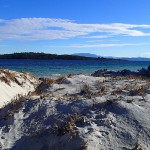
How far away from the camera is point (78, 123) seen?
12.9m

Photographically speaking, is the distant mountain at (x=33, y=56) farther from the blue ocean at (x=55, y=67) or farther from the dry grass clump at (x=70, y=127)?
the dry grass clump at (x=70, y=127)

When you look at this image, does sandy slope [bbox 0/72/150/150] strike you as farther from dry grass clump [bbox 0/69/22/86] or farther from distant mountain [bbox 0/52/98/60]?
distant mountain [bbox 0/52/98/60]

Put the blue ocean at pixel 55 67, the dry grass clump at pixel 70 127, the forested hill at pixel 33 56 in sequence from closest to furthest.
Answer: the dry grass clump at pixel 70 127, the blue ocean at pixel 55 67, the forested hill at pixel 33 56

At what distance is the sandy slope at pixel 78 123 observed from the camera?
39.1 ft

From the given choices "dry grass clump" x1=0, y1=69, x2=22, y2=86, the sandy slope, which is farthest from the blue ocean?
the sandy slope

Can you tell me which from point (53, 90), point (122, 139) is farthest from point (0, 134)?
point (53, 90)

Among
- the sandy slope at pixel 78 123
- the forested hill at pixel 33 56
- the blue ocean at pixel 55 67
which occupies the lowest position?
the forested hill at pixel 33 56

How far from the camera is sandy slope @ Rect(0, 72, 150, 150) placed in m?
11.9

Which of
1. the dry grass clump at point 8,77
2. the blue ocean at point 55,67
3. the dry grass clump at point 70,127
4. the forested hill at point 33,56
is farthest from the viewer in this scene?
the forested hill at point 33,56

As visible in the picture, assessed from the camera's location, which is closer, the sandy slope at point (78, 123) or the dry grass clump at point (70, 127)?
the sandy slope at point (78, 123)

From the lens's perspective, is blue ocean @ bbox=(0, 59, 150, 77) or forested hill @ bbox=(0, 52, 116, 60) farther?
forested hill @ bbox=(0, 52, 116, 60)

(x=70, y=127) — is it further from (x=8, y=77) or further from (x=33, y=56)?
(x=33, y=56)

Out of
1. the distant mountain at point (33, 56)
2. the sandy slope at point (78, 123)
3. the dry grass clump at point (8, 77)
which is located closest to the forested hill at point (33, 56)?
the distant mountain at point (33, 56)

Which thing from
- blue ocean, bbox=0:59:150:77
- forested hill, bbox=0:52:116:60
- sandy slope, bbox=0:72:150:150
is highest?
sandy slope, bbox=0:72:150:150
